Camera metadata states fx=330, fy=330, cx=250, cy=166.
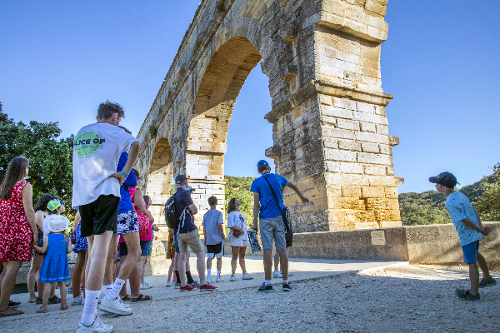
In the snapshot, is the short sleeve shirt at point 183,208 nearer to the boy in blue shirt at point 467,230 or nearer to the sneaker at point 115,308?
the sneaker at point 115,308

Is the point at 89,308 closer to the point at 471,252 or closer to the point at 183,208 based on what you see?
the point at 183,208

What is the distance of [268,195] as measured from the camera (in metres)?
3.26

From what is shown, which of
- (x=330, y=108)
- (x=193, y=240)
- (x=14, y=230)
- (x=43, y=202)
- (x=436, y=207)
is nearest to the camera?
(x=14, y=230)

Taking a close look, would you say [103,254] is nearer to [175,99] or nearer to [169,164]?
[175,99]

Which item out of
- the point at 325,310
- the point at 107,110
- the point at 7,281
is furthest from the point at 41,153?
the point at 325,310

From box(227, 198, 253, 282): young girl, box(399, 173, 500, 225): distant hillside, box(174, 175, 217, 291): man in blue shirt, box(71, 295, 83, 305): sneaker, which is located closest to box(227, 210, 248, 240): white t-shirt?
box(227, 198, 253, 282): young girl

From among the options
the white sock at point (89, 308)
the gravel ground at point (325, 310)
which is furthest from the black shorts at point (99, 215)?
the gravel ground at point (325, 310)

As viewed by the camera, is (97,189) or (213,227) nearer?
(97,189)

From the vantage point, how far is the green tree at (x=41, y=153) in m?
13.4

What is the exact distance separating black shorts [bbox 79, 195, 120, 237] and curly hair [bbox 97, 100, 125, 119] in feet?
2.12

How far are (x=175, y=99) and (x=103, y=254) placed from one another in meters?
13.7

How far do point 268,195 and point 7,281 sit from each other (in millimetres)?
2399

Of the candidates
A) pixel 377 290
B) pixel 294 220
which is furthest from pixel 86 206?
pixel 294 220

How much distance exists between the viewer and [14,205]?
10.0 ft
